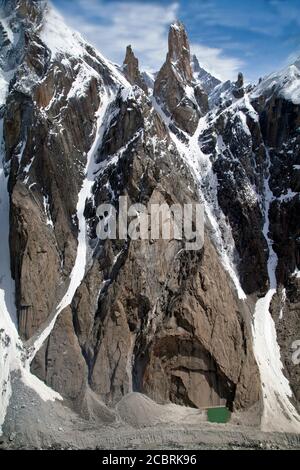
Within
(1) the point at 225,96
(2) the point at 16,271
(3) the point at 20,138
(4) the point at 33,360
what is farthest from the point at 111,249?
(1) the point at 225,96

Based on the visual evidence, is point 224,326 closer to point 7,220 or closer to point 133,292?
point 133,292

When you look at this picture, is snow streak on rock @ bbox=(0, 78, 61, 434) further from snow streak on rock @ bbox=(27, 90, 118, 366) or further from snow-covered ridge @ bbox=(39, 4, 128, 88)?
snow-covered ridge @ bbox=(39, 4, 128, 88)

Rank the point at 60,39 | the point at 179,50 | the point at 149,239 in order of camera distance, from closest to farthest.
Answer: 1. the point at 149,239
2. the point at 60,39
3. the point at 179,50

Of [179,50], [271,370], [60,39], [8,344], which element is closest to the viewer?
[8,344]

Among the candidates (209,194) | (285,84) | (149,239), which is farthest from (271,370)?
(285,84)

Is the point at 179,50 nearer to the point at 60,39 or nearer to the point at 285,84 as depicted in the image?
the point at 285,84

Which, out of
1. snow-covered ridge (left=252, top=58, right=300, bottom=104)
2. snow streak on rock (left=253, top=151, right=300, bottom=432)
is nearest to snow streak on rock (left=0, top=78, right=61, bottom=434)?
snow streak on rock (left=253, top=151, right=300, bottom=432)
